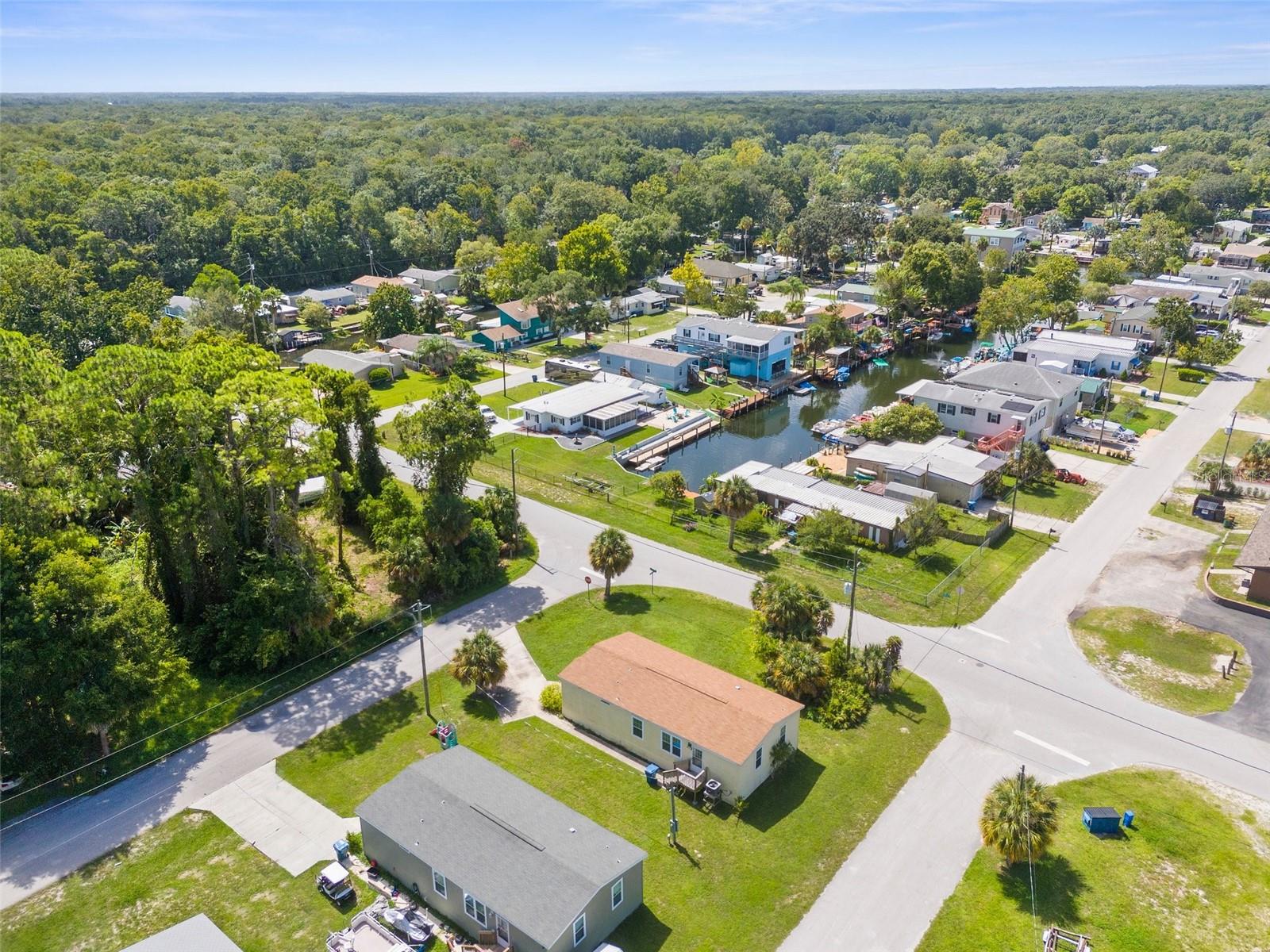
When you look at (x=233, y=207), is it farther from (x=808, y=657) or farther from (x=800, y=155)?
(x=800, y=155)

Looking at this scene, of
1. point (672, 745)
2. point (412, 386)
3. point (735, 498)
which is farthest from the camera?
point (412, 386)

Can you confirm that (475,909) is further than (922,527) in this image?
No

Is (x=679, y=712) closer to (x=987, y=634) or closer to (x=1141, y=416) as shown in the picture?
(x=987, y=634)

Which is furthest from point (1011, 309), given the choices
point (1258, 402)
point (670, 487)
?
point (670, 487)

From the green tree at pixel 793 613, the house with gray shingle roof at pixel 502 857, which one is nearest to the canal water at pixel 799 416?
the green tree at pixel 793 613

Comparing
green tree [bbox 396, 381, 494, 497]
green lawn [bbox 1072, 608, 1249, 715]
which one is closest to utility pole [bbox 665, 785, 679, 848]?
green tree [bbox 396, 381, 494, 497]

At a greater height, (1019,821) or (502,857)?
(1019,821)

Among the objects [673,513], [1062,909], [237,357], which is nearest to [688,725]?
[1062,909]
